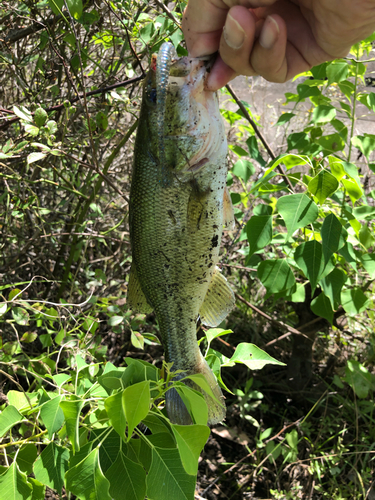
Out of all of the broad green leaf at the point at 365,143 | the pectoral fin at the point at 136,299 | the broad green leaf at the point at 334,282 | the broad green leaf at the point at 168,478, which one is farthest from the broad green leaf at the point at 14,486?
the broad green leaf at the point at 365,143

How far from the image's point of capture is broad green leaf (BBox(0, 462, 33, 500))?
104 centimetres

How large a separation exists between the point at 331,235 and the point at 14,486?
1351mm

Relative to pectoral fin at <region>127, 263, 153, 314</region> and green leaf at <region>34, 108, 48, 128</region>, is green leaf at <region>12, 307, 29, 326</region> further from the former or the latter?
green leaf at <region>34, 108, 48, 128</region>

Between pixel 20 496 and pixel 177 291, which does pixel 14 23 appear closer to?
pixel 177 291

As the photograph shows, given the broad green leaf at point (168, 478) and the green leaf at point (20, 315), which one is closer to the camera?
the broad green leaf at point (168, 478)

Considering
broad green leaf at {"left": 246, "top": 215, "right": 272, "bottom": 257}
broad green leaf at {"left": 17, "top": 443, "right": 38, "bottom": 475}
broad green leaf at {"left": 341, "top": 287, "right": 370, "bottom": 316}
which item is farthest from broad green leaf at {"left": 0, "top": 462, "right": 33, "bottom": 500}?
broad green leaf at {"left": 341, "top": 287, "right": 370, "bottom": 316}

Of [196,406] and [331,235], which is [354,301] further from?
[196,406]

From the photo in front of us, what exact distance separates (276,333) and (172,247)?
195 cm

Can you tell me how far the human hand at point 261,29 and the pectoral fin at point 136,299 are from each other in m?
0.76

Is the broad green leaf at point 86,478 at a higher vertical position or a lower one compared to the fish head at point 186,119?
lower

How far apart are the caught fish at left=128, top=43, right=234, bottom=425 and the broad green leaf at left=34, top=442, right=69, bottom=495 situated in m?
0.35

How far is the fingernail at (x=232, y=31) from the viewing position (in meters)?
1.28

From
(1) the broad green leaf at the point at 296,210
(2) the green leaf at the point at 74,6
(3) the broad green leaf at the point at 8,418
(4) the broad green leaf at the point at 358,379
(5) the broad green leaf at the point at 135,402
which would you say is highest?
(2) the green leaf at the point at 74,6

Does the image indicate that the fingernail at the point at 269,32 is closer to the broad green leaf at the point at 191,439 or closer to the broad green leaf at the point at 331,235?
the broad green leaf at the point at 331,235
